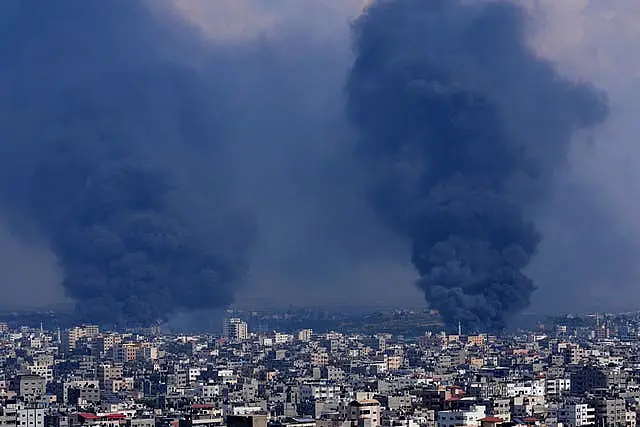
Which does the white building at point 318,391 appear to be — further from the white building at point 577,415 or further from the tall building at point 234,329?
the tall building at point 234,329

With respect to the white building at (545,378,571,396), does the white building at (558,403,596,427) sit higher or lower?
lower

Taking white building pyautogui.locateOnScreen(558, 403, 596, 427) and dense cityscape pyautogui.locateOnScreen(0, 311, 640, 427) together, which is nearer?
white building pyautogui.locateOnScreen(558, 403, 596, 427)

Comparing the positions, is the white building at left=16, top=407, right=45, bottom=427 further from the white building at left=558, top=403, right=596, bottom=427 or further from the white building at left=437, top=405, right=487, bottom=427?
the white building at left=558, top=403, right=596, bottom=427

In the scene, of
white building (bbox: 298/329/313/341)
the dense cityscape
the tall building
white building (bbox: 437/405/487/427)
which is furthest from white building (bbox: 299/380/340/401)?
the tall building

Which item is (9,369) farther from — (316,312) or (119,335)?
(316,312)

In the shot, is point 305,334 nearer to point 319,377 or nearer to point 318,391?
point 319,377

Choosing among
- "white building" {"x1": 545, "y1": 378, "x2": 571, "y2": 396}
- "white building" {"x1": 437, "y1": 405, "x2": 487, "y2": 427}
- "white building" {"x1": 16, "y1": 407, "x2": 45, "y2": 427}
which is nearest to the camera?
"white building" {"x1": 437, "y1": 405, "x2": 487, "y2": 427}

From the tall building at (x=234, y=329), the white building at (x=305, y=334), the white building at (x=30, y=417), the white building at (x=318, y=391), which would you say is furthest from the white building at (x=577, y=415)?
the tall building at (x=234, y=329)
